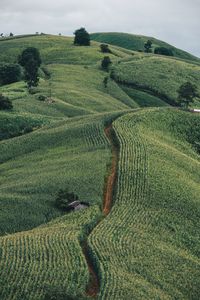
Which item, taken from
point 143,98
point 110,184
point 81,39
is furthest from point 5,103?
point 81,39

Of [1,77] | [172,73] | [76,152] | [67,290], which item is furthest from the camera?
[172,73]

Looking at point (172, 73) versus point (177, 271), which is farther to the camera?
point (172, 73)

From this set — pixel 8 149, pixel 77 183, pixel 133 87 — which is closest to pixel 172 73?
pixel 133 87

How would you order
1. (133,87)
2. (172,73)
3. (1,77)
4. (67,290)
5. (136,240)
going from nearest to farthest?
(67,290) → (136,240) → (1,77) → (133,87) → (172,73)

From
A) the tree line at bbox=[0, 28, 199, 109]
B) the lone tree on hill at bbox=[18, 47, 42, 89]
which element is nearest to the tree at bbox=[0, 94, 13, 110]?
the tree line at bbox=[0, 28, 199, 109]

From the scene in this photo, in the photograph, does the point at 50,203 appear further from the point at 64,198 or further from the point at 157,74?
the point at 157,74

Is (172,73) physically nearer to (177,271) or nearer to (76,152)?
(76,152)
